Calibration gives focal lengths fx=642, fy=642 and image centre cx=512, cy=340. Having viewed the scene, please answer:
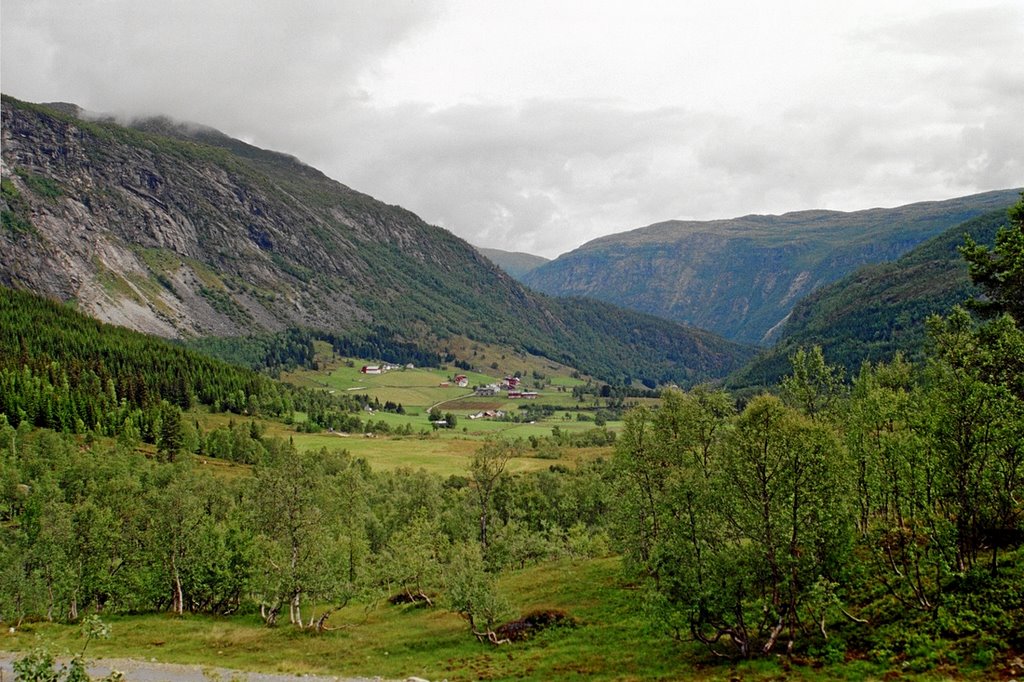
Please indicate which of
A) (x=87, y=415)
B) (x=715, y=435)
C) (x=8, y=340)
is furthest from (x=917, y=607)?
(x=8, y=340)

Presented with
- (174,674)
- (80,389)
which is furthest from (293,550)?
(80,389)

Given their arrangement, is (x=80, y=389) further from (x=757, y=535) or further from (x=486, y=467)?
(x=757, y=535)

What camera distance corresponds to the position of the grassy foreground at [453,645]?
36.2 metres

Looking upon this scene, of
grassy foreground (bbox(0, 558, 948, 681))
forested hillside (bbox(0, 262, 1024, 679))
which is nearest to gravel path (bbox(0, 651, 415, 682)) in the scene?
grassy foreground (bbox(0, 558, 948, 681))

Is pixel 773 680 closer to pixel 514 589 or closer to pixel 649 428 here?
pixel 649 428

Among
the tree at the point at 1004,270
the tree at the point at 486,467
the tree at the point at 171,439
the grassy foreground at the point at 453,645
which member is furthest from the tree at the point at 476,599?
the tree at the point at 171,439

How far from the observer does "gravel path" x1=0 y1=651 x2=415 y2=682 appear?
129ft

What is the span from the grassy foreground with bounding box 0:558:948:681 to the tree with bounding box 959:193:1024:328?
71.3ft

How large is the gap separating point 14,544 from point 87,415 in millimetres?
86411

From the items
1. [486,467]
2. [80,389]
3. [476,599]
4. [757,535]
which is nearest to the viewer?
[757,535]

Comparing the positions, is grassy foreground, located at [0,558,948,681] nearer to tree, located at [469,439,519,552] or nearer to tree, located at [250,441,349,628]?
tree, located at [250,441,349,628]

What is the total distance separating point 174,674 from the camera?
40.8m

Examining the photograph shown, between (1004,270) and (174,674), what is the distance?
55.5 meters

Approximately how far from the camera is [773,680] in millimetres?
29203
